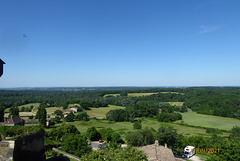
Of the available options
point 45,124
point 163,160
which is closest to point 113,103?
point 45,124

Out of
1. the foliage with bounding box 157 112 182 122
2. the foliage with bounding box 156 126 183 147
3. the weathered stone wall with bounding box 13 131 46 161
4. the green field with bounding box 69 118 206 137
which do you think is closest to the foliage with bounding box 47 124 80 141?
the green field with bounding box 69 118 206 137

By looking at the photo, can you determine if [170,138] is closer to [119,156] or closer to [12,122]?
[119,156]

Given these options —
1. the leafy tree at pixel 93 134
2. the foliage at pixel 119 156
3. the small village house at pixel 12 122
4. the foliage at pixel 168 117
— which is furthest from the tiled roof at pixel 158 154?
the foliage at pixel 168 117

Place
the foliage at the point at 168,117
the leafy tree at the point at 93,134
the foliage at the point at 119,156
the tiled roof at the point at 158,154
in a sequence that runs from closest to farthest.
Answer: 1. the foliage at the point at 119,156
2. the tiled roof at the point at 158,154
3. the leafy tree at the point at 93,134
4. the foliage at the point at 168,117

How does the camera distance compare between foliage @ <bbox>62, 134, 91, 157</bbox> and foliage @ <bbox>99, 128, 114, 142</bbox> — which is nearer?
foliage @ <bbox>62, 134, 91, 157</bbox>

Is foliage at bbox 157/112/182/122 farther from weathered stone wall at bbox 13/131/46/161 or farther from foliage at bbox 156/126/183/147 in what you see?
weathered stone wall at bbox 13/131/46/161

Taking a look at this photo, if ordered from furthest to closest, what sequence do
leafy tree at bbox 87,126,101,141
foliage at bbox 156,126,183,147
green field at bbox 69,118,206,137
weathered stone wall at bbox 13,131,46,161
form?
green field at bbox 69,118,206,137 → leafy tree at bbox 87,126,101,141 → foliage at bbox 156,126,183,147 → weathered stone wall at bbox 13,131,46,161

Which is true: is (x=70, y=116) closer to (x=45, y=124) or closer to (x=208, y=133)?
(x=45, y=124)

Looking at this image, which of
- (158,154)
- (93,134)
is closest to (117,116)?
(93,134)

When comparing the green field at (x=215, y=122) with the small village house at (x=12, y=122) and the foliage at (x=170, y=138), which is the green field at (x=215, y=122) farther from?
the small village house at (x=12, y=122)
